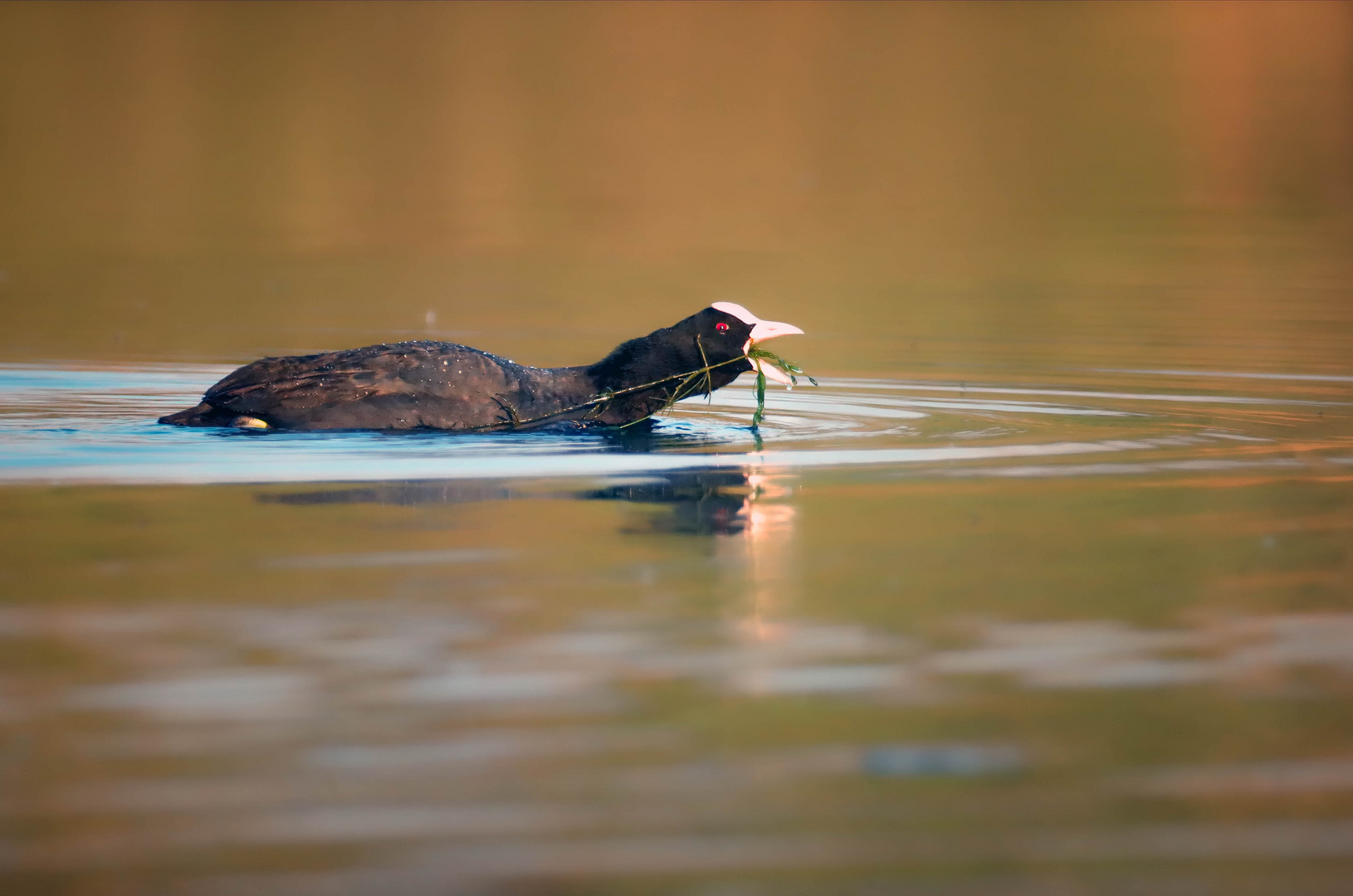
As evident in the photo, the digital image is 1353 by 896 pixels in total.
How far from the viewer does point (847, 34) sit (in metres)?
58.2

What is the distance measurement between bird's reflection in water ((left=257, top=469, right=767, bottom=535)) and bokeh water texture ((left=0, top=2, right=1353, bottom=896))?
4 centimetres

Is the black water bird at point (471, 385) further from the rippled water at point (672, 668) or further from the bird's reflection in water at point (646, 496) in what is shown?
the bird's reflection in water at point (646, 496)

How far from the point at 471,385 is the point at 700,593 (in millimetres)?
3922

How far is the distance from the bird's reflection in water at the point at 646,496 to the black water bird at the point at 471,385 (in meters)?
1.62

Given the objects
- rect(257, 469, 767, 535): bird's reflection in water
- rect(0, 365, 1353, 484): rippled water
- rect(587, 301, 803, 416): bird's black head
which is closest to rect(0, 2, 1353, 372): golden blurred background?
rect(0, 365, 1353, 484): rippled water

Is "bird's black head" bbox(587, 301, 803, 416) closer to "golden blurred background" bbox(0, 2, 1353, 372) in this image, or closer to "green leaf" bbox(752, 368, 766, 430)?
"green leaf" bbox(752, 368, 766, 430)

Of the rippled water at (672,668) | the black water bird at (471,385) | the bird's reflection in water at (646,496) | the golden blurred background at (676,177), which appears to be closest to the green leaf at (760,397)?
the black water bird at (471,385)

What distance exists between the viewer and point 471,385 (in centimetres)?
962

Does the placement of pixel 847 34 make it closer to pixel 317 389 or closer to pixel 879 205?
pixel 879 205

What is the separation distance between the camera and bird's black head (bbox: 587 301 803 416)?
33.3ft

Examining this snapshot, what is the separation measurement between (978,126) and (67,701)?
121ft

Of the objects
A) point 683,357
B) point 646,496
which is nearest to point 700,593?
point 646,496

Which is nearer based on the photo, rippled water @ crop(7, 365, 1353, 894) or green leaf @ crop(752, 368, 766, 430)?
rippled water @ crop(7, 365, 1353, 894)

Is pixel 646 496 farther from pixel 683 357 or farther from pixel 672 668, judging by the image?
pixel 672 668
